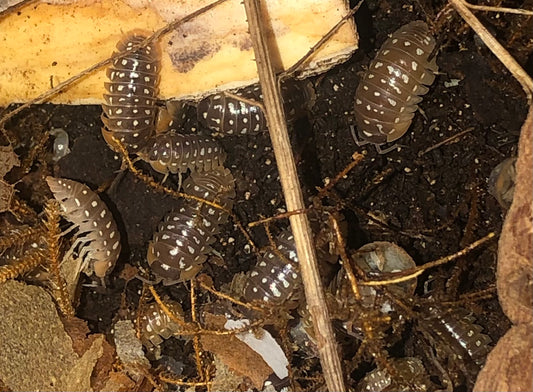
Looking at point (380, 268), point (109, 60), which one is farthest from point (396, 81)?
point (109, 60)

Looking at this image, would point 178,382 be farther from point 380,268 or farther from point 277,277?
point 380,268

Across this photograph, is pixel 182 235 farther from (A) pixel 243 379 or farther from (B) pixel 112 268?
(A) pixel 243 379

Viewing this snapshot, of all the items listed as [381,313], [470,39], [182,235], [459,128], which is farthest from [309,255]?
[470,39]

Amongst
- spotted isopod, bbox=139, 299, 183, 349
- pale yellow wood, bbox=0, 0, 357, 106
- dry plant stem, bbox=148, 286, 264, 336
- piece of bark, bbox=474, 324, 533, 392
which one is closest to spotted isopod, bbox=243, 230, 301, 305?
dry plant stem, bbox=148, 286, 264, 336

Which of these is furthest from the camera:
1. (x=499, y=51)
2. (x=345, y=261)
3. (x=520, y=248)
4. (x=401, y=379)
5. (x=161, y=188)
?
(x=161, y=188)

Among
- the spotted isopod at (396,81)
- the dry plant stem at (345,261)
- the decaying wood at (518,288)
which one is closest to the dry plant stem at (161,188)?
the dry plant stem at (345,261)
